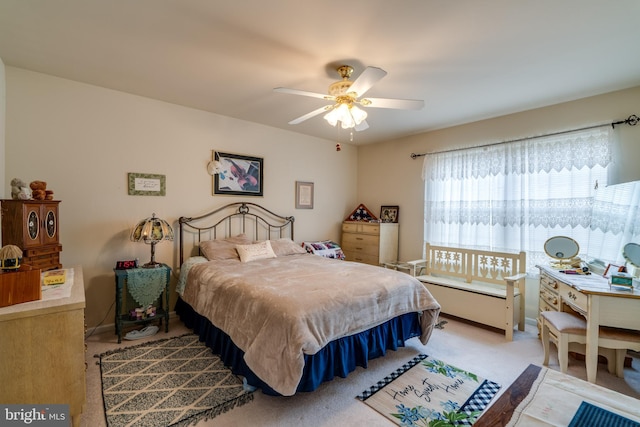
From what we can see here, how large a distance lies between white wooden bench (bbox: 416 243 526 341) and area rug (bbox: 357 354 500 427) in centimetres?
110

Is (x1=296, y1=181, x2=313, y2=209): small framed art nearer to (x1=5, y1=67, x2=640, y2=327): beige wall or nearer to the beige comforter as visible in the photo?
(x1=5, y1=67, x2=640, y2=327): beige wall

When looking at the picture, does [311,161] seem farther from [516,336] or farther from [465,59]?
[516,336]

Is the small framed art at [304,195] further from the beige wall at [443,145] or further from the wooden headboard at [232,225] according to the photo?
the beige wall at [443,145]

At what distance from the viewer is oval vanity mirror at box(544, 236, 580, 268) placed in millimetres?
2913

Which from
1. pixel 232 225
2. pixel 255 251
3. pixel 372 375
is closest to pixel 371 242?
pixel 255 251

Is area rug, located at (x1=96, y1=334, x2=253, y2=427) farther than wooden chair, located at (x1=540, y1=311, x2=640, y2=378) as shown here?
No

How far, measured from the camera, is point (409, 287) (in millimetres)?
2611

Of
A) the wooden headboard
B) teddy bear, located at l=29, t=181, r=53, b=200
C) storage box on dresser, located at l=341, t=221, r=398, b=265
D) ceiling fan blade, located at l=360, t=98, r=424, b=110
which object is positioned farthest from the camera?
storage box on dresser, located at l=341, t=221, r=398, b=265

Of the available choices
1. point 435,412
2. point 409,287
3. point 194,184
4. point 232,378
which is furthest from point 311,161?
point 435,412

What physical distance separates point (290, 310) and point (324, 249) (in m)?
2.58

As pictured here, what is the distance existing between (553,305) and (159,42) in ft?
13.5

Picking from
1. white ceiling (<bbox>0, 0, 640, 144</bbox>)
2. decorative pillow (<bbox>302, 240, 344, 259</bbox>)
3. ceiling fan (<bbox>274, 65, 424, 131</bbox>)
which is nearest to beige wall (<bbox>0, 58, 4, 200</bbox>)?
white ceiling (<bbox>0, 0, 640, 144</bbox>)

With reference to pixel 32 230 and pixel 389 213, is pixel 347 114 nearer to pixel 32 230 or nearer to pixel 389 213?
pixel 32 230

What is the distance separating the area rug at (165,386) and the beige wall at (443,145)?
3393 mm
